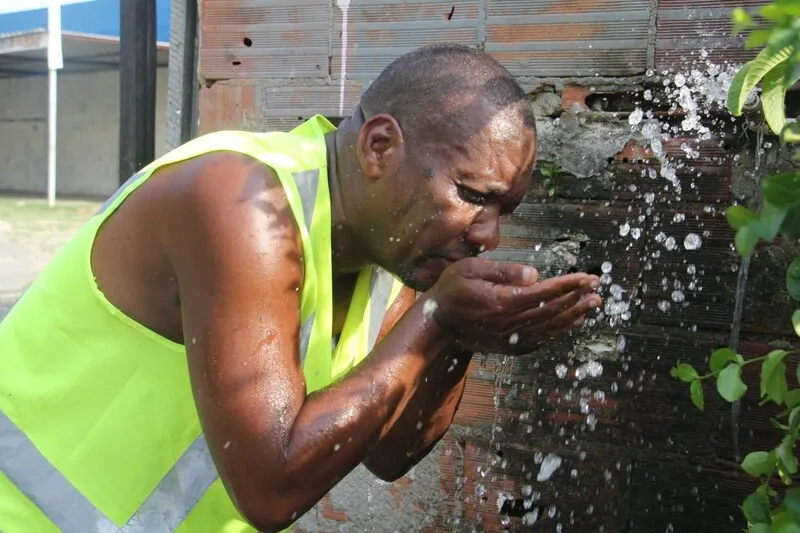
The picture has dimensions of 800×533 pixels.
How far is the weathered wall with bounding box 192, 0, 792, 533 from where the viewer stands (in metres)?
2.66

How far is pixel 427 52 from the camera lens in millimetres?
1841

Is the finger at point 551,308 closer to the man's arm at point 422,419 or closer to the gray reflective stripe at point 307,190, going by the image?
the man's arm at point 422,419

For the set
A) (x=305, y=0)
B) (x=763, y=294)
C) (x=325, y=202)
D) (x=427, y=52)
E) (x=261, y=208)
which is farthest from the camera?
(x=305, y=0)

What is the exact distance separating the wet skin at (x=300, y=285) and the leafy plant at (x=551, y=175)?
1.17m

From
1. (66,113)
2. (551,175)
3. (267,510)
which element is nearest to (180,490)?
(267,510)

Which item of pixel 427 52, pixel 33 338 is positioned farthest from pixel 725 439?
pixel 33 338

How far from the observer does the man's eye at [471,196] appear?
5.51 ft

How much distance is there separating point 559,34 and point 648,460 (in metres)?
1.44

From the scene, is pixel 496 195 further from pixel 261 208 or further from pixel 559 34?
pixel 559 34

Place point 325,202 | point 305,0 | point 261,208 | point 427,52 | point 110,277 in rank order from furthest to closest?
point 305,0
point 427,52
point 325,202
point 110,277
point 261,208

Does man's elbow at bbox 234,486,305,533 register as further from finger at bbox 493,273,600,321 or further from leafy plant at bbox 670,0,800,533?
leafy plant at bbox 670,0,800,533

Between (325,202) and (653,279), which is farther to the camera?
(653,279)

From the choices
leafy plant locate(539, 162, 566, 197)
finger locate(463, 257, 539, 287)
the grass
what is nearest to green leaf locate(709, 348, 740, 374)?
finger locate(463, 257, 539, 287)

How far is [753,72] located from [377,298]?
3.14ft
